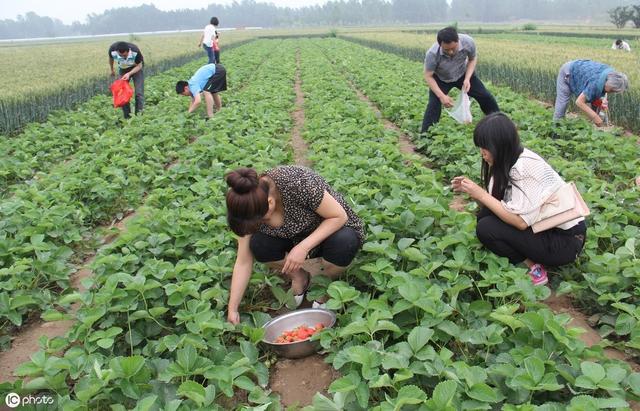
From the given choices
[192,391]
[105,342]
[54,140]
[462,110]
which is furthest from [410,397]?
[54,140]

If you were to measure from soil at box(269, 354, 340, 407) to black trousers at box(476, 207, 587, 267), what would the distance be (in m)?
1.36

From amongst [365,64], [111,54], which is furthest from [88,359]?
[365,64]

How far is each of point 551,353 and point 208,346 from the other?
174 centimetres

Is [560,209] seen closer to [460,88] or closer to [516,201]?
[516,201]

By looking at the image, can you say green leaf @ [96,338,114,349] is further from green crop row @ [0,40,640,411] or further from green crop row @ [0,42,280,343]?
green crop row @ [0,42,280,343]

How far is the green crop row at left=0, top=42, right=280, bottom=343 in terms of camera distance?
11.5 feet

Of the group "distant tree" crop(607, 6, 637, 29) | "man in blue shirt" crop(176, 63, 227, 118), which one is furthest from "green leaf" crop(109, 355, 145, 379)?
"distant tree" crop(607, 6, 637, 29)

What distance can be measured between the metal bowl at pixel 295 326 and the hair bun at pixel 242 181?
867 mm

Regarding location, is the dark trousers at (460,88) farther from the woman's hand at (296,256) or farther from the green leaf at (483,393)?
the green leaf at (483,393)

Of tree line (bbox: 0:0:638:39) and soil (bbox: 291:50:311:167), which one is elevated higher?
tree line (bbox: 0:0:638:39)

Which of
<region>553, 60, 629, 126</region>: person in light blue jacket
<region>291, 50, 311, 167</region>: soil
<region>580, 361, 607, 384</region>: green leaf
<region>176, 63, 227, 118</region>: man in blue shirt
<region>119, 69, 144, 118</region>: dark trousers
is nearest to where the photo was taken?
<region>580, 361, 607, 384</region>: green leaf

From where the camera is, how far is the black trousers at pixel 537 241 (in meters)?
3.22

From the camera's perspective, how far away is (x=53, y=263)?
3.69m

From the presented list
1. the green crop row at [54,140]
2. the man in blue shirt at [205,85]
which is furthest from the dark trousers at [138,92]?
the man in blue shirt at [205,85]
